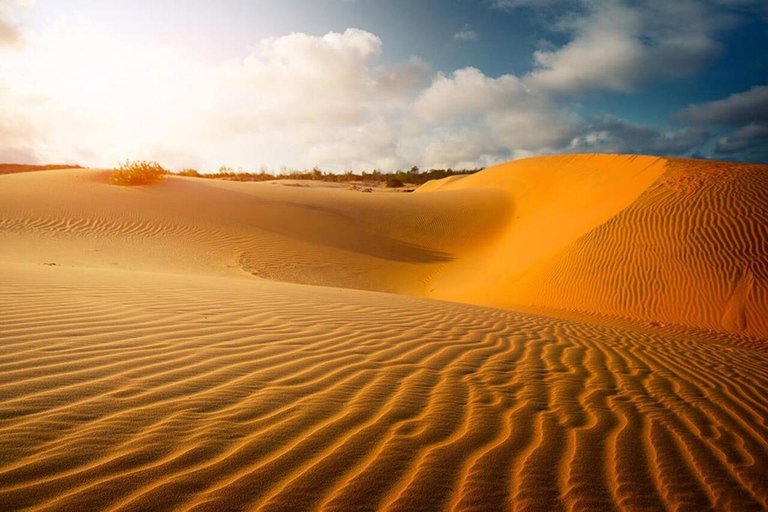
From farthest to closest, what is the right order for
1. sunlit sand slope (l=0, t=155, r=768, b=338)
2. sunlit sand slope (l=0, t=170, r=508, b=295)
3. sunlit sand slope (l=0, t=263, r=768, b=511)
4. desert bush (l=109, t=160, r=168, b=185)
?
1. desert bush (l=109, t=160, r=168, b=185)
2. sunlit sand slope (l=0, t=170, r=508, b=295)
3. sunlit sand slope (l=0, t=155, r=768, b=338)
4. sunlit sand slope (l=0, t=263, r=768, b=511)

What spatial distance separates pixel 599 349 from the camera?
4797mm

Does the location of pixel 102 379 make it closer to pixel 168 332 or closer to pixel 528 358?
pixel 168 332

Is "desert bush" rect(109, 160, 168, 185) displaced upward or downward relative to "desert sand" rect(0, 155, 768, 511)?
upward

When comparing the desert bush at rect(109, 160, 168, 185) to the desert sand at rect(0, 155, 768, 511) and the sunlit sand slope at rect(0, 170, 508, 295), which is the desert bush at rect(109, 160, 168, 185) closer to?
the sunlit sand slope at rect(0, 170, 508, 295)

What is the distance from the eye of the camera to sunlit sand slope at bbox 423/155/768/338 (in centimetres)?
991

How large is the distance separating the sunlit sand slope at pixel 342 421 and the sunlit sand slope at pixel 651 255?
6.88 meters

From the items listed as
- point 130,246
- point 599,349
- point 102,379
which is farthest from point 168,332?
point 130,246

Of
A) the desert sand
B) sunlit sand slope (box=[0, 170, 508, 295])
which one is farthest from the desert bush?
the desert sand

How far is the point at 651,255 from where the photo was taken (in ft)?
37.7

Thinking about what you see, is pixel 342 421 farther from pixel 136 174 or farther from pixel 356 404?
pixel 136 174

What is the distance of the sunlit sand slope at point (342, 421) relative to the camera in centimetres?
169

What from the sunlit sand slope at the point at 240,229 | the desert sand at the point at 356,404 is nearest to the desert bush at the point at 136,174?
the sunlit sand slope at the point at 240,229

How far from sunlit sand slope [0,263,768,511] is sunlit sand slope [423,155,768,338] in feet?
22.6

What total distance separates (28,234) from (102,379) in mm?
14881
